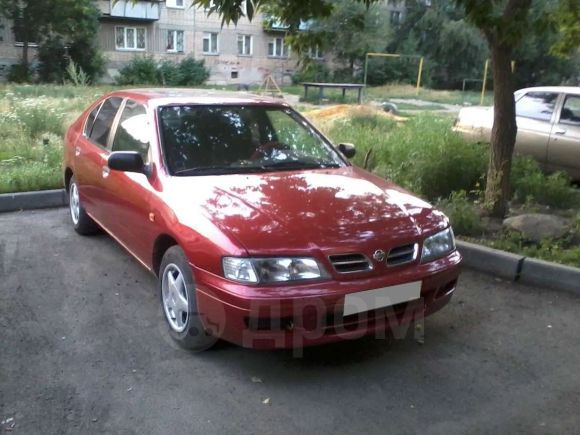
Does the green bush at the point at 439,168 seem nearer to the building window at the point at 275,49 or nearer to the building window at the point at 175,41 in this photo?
the building window at the point at 175,41

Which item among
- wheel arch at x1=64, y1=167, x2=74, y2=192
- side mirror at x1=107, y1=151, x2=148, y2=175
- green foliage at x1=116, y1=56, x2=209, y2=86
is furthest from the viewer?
green foliage at x1=116, y1=56, x2=209, y2=86

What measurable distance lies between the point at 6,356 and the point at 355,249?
218 centimetres

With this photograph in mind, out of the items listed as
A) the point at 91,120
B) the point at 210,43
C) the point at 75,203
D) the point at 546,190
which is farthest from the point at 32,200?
the point at 210,43

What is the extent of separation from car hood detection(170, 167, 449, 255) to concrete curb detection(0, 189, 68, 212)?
3.76m

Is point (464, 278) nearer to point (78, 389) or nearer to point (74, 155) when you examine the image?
point (78, 389)

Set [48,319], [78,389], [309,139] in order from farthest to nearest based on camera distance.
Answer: [309,139] < [48,319] < [78,389]

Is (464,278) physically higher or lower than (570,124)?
lower

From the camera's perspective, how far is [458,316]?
4.36 metres

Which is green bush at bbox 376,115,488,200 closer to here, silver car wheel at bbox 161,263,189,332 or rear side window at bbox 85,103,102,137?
rear side window at bbox 85,103,102,137

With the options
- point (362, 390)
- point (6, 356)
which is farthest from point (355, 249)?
point (6, 356)

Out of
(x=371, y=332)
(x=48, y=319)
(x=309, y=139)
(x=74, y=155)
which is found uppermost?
(x=309, y=139)

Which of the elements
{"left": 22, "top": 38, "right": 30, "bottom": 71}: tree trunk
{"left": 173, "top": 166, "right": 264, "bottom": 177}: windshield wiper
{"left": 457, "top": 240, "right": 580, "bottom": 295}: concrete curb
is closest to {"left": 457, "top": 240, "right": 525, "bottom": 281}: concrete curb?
{"left": 457, "top": 240, "right": 580, "bottom": 295}: concrete curb

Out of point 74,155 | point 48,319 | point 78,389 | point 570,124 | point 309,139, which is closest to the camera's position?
point 78,389

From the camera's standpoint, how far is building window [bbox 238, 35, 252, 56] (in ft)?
154
